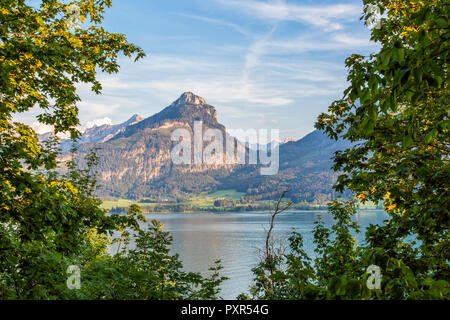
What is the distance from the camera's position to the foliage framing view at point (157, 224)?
2639 millimetres

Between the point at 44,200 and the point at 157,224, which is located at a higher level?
the point at 44,200

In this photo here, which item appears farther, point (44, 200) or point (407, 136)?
point (44, 200)

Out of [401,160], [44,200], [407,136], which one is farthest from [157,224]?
[407,136]

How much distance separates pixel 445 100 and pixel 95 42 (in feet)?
26.7

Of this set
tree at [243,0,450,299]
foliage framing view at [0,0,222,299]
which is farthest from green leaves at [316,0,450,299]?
foliage framing view at [0,0,222,299]

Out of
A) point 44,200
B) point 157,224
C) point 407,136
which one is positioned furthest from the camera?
point 157,224

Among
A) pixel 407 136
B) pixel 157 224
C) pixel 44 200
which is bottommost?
pixel 157 224

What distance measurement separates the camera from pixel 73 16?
817cm

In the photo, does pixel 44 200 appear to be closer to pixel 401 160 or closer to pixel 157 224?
pixel 157 224

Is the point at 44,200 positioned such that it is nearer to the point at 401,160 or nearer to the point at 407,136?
the point at 407,136

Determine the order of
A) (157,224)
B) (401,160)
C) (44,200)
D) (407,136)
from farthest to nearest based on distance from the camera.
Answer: (157,224) < (401,160) < (44,200) < (407,136)

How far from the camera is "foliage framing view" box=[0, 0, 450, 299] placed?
264cm

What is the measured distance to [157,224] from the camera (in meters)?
8.45

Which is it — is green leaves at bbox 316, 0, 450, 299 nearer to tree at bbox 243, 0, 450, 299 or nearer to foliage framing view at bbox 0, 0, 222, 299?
tree at bbox 243, 0, 450, 299
